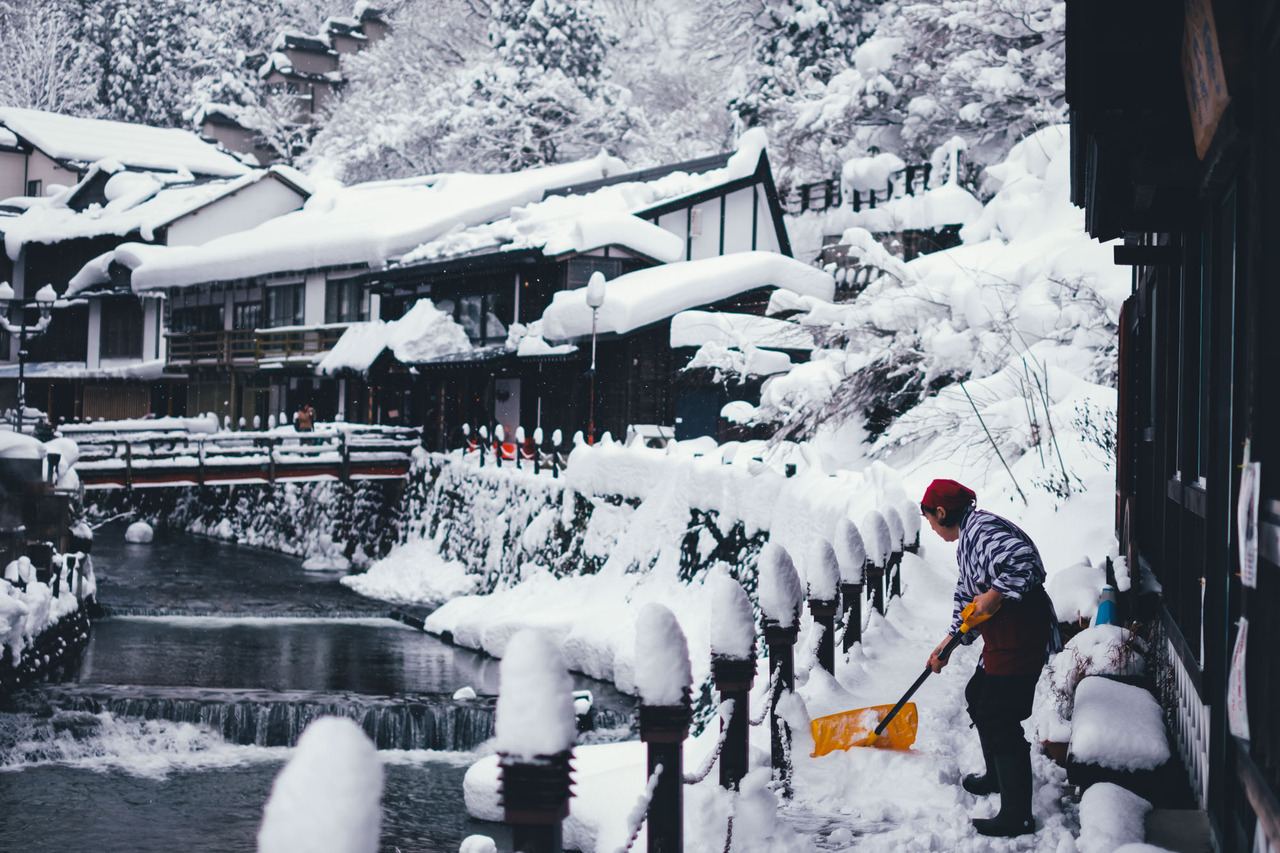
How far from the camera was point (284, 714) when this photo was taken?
1461cm

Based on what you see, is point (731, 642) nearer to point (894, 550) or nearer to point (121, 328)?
point (894, 550)

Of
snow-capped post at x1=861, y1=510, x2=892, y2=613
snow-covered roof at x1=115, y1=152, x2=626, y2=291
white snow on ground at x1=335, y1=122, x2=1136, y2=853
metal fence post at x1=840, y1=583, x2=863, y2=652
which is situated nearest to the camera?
white snow on ground at x1=335, y1=122, x2=1136, y2=853

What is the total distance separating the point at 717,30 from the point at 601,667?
99.8 ft

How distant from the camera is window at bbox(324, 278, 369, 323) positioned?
114 ft

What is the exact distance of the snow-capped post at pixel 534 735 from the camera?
2.93 m

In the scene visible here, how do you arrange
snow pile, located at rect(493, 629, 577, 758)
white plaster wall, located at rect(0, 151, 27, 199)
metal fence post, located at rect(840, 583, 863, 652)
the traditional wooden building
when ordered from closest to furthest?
1. snow pile, located at rect(493, 629, 577, 758)
2. the traditional wooden building
3. metal fence post, located at rect(840, 583, 863, 652)
4. white plaster wall, located at rect(0, 151, 27, 199)

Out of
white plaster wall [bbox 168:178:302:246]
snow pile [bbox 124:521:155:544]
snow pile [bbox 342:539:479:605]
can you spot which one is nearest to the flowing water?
snow pile [bbox 342:539:479:605]

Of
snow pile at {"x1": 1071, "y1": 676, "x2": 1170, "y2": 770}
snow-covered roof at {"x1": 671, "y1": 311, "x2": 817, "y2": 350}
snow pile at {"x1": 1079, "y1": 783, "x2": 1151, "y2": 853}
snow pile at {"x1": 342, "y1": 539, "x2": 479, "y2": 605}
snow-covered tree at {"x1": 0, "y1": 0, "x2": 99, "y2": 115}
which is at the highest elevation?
snow-covered tree at {"x1": 0, "y1": 0, "x2": 99, "y2": 115}

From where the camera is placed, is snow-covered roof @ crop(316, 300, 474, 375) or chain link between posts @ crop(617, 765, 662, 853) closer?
chain link between posts @ crop(617, 765, 662, 853)

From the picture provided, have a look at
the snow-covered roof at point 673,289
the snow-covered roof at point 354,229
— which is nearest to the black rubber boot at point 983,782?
the snow-covered roof at point 673,289

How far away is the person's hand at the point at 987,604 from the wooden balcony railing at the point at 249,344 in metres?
30.8

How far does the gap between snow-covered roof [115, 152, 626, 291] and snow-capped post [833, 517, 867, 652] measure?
1036 inches

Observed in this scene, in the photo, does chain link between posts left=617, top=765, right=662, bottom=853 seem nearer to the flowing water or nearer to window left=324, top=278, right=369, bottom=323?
the flowing water

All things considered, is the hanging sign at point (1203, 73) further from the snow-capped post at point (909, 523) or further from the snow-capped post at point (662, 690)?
the snow-capped post at point (909, 523)
